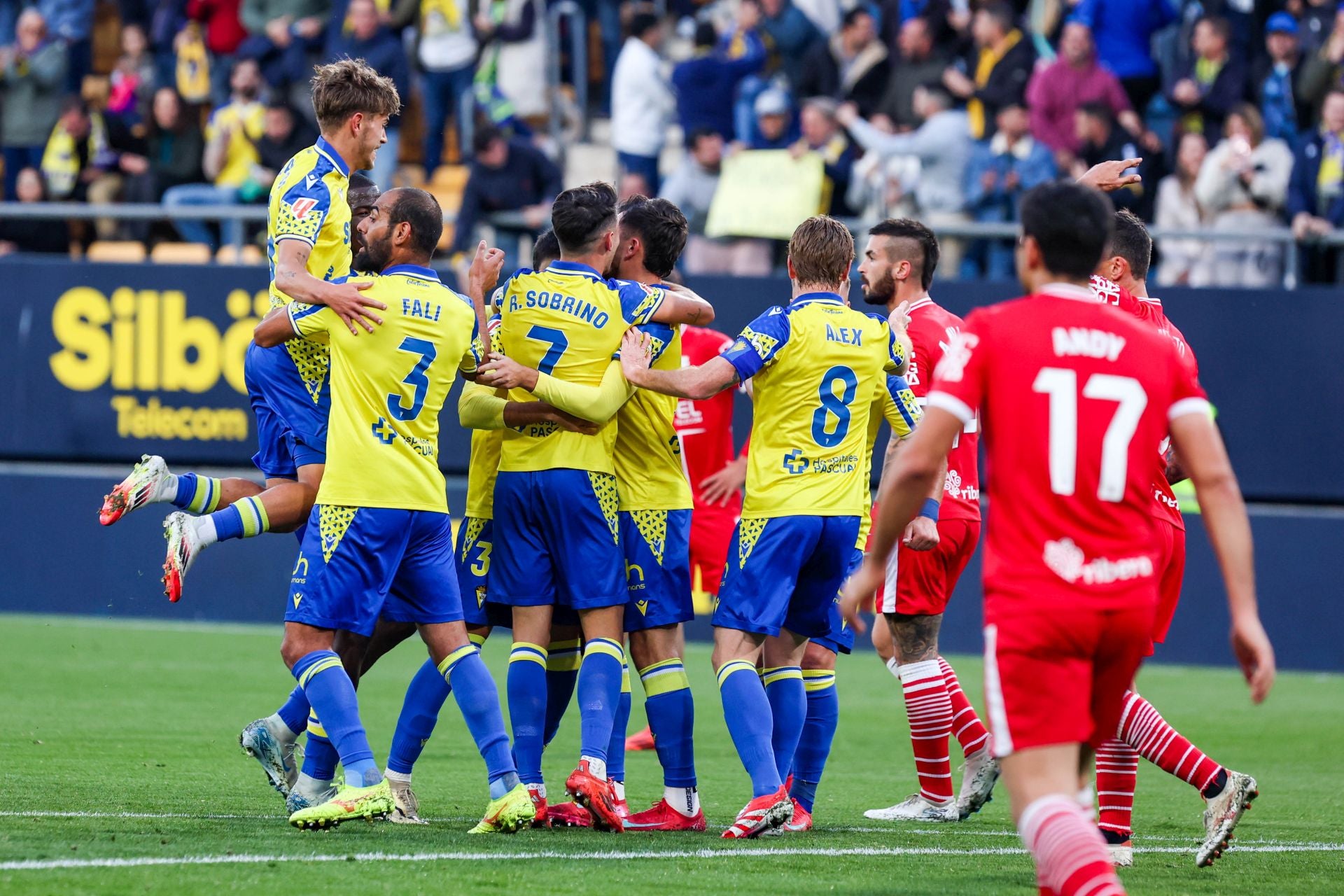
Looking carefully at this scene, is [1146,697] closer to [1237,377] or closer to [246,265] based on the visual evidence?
[1237,377]

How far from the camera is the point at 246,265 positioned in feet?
48.4

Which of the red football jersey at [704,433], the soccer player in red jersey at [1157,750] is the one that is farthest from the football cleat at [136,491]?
the soccer player in red jersey at [1157,750]

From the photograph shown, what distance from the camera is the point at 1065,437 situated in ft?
13.9

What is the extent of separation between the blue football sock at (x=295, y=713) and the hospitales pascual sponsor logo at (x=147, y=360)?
8.82 m

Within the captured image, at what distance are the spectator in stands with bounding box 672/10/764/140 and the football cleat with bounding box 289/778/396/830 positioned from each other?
10.3m

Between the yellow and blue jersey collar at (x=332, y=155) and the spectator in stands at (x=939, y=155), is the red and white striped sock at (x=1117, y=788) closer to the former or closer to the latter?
the yellow and blue jersey collar at (x=332, y=155)

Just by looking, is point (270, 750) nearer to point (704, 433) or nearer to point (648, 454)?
point (648, 454)

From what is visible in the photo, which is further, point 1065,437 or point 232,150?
point 232,150

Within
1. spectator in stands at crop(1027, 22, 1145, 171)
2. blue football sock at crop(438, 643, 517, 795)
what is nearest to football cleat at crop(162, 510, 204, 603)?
blue football sock at crop(438, 643, 517, 795)

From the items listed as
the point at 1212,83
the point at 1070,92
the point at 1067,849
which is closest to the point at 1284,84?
the point at 1212,83

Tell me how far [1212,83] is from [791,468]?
30.4 feet

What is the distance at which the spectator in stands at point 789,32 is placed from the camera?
15.6 meters

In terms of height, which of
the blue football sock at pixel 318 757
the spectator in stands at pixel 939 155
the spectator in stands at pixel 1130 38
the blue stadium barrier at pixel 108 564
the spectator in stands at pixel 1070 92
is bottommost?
the blue stadium barrier at pixel 108 564

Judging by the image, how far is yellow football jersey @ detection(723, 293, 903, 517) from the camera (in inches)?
249
